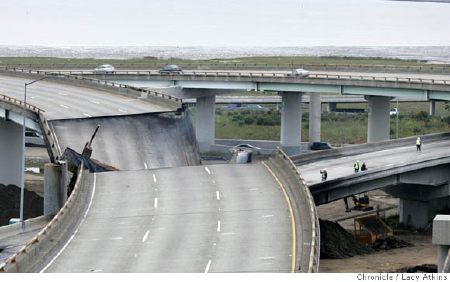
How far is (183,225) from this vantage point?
2496 inches

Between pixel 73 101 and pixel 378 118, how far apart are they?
101ft

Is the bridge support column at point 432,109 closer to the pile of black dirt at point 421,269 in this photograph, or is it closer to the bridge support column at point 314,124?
the bridge support column at point 314,124

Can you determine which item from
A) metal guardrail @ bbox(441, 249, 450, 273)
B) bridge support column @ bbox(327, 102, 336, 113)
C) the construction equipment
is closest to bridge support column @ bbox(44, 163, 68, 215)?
metal guardrail @ bbox(441, 249, 450, 273)

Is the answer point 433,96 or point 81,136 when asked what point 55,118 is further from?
point 433,96

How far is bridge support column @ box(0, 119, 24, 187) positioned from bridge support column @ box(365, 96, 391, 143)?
31600 mm

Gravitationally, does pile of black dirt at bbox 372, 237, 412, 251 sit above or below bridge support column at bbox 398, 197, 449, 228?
below

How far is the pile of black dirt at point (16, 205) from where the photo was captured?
299 ft

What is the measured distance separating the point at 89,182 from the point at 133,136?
1722 cm

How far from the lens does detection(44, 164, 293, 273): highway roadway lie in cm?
5609

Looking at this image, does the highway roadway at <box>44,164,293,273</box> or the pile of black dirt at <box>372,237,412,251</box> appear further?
the pile of black dirt at <box>372,237,412,251</box>

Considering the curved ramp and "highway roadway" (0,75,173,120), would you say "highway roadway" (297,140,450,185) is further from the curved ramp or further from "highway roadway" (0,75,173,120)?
"highway roadway" (0,75,173,120)

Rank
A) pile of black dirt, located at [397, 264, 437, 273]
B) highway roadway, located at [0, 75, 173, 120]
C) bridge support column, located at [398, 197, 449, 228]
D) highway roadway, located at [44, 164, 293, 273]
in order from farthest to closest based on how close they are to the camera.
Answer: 1. highway roadway, located at [0, 75, 173, 120]
2. bridge support column, located at [398, 197, 449, 228]
3. pile of black dirt, located at [397, 264, 437, 273]
4. highway roadway, located at [44, 164, 293, 273]
